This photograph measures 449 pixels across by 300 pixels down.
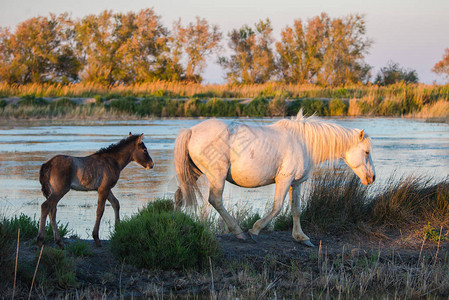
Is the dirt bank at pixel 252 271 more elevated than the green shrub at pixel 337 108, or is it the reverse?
the green shrub at pixel 337 108

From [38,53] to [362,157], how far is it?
46.0 metres

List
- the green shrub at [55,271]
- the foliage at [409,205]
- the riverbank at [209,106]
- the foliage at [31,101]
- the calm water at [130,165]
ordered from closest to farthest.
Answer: the green shrub at [55,271] → the foliage at [409,205] → the calm water at [130,165] → the riverbank at [209,106] → the foliage at [31,101]

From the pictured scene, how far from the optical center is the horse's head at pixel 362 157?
24.3ft

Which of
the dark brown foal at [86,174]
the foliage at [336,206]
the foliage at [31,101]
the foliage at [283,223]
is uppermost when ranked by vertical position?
the foliage at [31,101]

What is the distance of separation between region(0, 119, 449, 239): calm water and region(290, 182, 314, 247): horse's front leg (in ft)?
3.81

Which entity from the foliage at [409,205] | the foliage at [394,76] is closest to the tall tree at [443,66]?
the foliage at [394,76]

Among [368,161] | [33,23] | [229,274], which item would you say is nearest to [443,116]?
[368,161]

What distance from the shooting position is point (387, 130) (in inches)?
915

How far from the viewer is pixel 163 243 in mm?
5953

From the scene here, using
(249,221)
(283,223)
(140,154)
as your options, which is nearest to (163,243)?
(140,154)

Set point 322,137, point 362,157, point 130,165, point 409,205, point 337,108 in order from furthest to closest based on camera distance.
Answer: point 337,108, point 130,165, point 409,205, point 362,157, point 322,137

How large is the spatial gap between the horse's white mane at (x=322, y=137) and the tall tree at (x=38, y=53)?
44.6m

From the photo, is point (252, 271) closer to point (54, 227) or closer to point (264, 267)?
point (264, 267)

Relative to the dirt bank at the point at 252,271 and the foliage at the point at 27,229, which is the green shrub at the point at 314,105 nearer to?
the dirt bank at the point at 252,271
